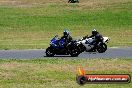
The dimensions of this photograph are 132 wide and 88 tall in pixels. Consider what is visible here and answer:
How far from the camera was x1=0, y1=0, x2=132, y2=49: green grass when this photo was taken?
46.0 metres

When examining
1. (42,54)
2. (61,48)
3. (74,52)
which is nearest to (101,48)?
(74,52)

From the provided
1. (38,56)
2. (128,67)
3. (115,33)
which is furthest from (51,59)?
(115,33)

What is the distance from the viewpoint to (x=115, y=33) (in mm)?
48812

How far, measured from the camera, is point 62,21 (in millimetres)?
58188

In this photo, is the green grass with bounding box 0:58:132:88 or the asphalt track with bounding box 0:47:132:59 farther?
the asphalt track with bounding box 0:47:132:59

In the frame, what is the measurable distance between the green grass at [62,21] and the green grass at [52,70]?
10.8 metres

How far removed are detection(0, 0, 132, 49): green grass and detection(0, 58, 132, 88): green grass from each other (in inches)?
425

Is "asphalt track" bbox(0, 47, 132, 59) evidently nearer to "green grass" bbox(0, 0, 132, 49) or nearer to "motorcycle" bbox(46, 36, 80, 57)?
"motorcycle" bbox(46, 36, 80, 57)

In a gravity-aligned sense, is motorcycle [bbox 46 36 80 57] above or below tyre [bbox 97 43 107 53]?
above

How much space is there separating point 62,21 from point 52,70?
34489mm

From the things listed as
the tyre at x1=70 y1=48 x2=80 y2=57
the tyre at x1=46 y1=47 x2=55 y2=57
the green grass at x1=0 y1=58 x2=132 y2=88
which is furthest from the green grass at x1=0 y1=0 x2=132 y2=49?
the green grass at x1=0 y1=58 x2=132 y2=88

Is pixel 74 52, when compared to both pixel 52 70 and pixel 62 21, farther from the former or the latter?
pixel 62 21

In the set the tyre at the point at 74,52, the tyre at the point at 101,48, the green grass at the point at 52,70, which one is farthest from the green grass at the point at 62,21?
the green grass at the point at 52,70

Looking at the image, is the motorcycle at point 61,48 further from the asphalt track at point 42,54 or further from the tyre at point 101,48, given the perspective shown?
the tyre at point 101,48
